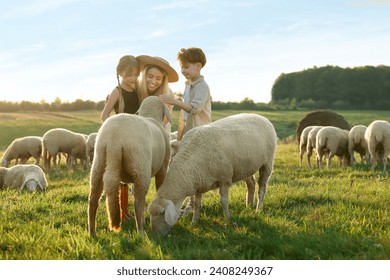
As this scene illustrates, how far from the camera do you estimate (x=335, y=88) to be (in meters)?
43.7

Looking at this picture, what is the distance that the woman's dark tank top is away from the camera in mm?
6745

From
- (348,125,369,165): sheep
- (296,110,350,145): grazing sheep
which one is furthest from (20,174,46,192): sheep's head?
(296,110,350,145): grazing sheep

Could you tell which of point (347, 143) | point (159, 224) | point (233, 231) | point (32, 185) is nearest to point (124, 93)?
point (159, 224)

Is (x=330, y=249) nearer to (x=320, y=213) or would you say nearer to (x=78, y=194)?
(x=320, y=213)

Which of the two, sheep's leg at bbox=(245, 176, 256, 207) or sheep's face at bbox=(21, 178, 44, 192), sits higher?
sheep's leg at bbox=(245, 176, 256, 207)

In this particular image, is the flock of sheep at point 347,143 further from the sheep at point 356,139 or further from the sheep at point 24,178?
the sheep at point 24,178

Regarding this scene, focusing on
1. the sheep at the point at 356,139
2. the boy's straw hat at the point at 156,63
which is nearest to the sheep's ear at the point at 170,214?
the boy's straw hat at the point at 156,63

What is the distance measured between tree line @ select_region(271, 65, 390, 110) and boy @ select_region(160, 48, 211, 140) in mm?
28196

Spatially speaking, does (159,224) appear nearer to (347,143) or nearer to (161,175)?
(161,175)

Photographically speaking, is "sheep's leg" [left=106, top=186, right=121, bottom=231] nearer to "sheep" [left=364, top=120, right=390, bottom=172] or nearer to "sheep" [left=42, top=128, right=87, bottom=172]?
"sheep" [left=364, top=120, right=390, bottom=172]

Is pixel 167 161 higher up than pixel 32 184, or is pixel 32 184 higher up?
pixel 167 161

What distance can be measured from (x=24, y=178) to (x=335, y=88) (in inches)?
1450

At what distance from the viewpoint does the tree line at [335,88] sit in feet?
110

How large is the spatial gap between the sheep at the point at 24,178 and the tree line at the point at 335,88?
87.2 ft
